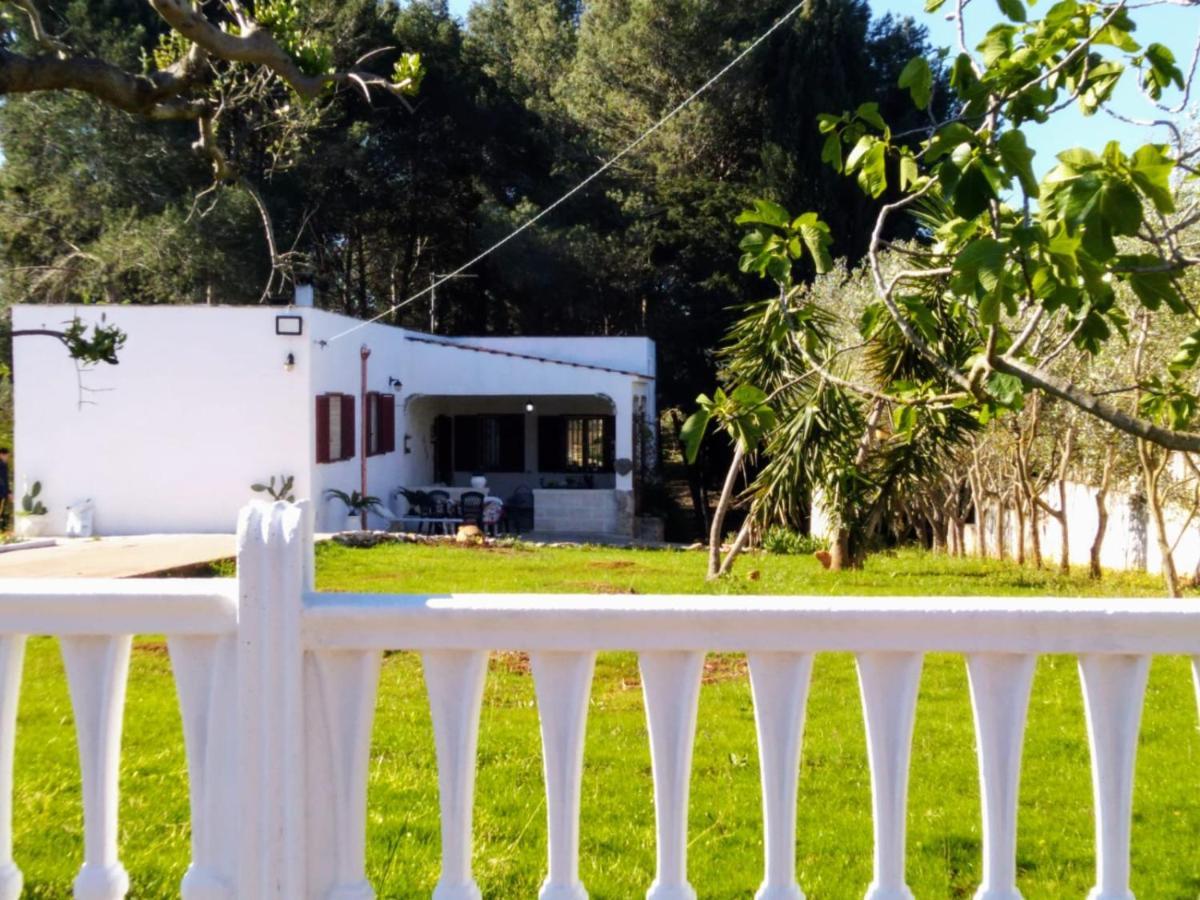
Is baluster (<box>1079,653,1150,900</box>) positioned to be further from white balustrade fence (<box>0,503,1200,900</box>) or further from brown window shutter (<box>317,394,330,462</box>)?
brown window shutter (<box>317,394,330,462</box>)

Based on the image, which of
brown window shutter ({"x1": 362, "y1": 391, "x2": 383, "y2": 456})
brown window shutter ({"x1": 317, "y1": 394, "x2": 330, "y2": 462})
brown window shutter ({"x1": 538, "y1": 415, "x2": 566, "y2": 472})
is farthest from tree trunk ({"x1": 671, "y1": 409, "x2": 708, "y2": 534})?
brown window shutter ({"x1": 317, "y1": 394, "x2": 330, "y2": 462})

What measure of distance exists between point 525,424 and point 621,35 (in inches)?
440

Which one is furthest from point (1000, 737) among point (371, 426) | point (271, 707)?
point (371, 426)

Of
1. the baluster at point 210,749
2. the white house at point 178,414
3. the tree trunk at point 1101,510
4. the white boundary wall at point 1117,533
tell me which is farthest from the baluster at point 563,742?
the white house at point 178,414

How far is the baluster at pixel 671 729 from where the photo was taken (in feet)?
6.93

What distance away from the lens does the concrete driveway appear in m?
13.7

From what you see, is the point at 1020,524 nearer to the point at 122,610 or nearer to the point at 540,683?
the point at 540,683

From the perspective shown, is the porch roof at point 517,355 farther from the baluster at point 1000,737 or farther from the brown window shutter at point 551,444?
the baluster at point 1000,737

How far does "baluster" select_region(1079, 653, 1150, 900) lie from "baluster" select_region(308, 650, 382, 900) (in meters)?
1.22

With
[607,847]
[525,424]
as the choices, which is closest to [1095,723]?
[607,847]

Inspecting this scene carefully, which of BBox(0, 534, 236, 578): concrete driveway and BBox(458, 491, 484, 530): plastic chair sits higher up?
BBox(458, 491, 484, 530): plastic chair

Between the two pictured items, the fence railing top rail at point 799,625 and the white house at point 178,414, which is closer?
the fence railing top rail at point 799,625

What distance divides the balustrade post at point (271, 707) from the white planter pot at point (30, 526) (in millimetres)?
17954

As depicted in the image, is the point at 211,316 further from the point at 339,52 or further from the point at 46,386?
the point at 339,52
